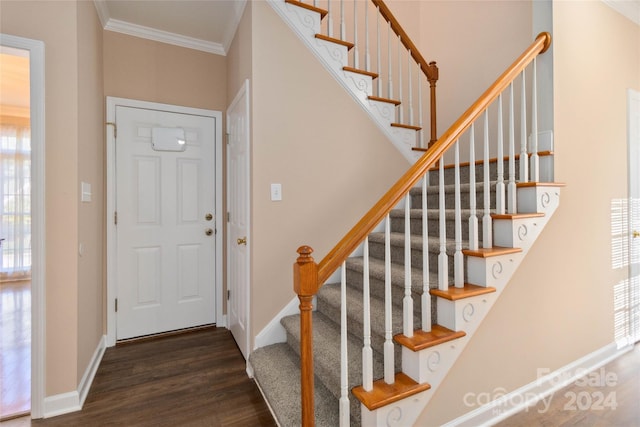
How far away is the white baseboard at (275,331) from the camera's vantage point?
7.09ft

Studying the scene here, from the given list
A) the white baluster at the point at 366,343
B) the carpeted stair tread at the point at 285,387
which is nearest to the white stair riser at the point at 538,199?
the white baluster at the point at 366,343

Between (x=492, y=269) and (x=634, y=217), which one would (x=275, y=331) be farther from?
(x=634, y=217)

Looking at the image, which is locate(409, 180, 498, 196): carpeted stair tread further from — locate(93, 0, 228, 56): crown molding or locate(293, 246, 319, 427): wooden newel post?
locate(93, 0, 228, 56): crown molding

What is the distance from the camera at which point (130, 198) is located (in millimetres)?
2740

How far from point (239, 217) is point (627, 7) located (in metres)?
3.67

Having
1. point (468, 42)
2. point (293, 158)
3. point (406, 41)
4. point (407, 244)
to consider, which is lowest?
point (407, 244)

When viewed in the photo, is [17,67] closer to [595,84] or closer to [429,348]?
[429,348]

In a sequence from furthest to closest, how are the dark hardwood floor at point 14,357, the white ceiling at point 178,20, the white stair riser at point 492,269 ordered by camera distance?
the white ceiling at point 178,20
the dark hardwood floor at point 14,357
the white stair riser at point 492,269

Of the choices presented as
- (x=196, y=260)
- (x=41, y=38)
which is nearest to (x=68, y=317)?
(x=196, y=260)

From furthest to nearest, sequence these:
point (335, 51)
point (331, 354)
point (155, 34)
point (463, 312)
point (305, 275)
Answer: point (155, 34)
point (335, 51)
point (331, 354)
point (463, 312)
point (305, 275)

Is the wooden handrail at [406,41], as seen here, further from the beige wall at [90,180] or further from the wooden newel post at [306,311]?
the wooden newel post at [306,311]

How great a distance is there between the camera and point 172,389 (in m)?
2.04

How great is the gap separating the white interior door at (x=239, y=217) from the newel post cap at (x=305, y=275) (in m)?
1.04

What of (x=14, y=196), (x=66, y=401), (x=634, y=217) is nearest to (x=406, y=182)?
(x=66, y=401)
